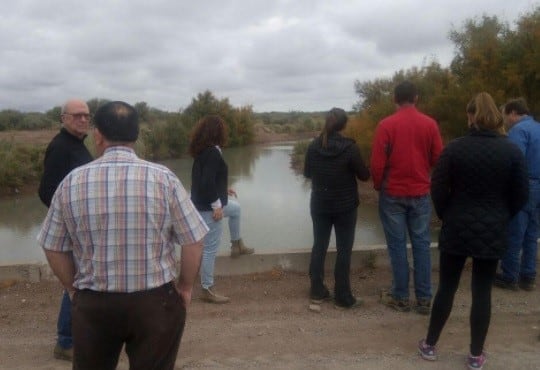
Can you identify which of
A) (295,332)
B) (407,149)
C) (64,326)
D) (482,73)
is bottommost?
(295,332)

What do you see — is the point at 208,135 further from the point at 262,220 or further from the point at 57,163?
the point at 262,220

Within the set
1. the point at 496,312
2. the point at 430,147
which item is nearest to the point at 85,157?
the point at 430,147

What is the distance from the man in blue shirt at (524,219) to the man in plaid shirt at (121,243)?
3469 mm

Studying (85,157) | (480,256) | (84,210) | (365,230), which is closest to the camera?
(84,210)

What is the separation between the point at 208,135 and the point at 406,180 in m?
→ 1.68

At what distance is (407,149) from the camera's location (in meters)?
3.91

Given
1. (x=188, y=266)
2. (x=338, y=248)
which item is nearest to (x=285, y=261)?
(x=338, y=248)

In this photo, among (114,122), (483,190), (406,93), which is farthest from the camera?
(406,93)

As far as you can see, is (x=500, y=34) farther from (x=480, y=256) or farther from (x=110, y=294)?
(x=110, y=294)

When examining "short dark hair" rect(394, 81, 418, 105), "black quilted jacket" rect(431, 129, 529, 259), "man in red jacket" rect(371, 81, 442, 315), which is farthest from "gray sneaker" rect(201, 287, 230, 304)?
"short dark hair" rect(394, 81, 418, 105)

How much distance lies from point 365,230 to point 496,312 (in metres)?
6.44

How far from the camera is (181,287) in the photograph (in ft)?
7.47

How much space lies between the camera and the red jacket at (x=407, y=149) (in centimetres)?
390

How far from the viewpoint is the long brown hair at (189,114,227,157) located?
4.09m
